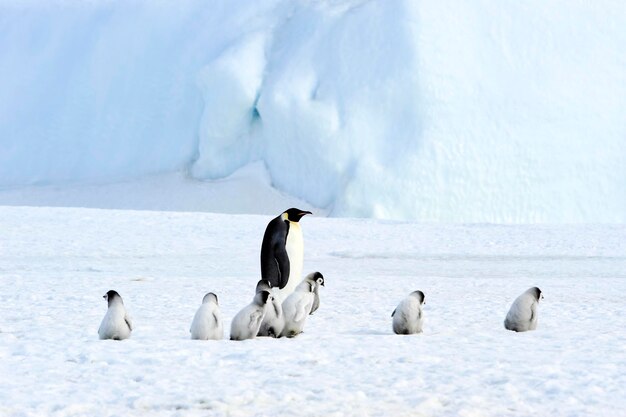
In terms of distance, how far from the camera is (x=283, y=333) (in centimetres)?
534

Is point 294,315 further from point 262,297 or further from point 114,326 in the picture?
point 114,326

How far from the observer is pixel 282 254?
7301mm

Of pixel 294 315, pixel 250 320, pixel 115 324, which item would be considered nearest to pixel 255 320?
→ pixel 250 320

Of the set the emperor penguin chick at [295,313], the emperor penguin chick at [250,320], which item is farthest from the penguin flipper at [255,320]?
the emperor penguin chick at [295,313]

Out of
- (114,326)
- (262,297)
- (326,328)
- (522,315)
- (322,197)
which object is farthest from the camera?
(322,197)

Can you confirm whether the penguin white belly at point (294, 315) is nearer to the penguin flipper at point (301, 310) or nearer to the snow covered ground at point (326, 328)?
the penguin flipper at point (301, 310)

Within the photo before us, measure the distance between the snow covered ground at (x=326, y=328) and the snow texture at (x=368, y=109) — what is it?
263 cm

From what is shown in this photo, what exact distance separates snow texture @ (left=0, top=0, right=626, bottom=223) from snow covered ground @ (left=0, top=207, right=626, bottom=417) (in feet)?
8.62

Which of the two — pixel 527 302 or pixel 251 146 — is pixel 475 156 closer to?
pixel 251 146

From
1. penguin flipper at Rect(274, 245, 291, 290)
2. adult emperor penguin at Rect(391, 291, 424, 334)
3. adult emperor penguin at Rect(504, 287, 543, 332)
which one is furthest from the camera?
penguin flipper at Rect(274, 245, 291, 290)

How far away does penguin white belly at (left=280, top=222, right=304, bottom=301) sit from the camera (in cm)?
739

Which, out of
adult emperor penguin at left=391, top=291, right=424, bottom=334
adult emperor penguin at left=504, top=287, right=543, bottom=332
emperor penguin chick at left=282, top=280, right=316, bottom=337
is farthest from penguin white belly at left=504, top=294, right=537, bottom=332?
emperor penguin chick at left=282, top=280, right=316, bottom=337

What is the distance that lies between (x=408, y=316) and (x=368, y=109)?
10.4 meters

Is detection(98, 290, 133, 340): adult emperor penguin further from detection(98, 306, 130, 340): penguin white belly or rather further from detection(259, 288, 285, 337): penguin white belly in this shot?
detection(259, 288, 285, 337): penguin white belly
